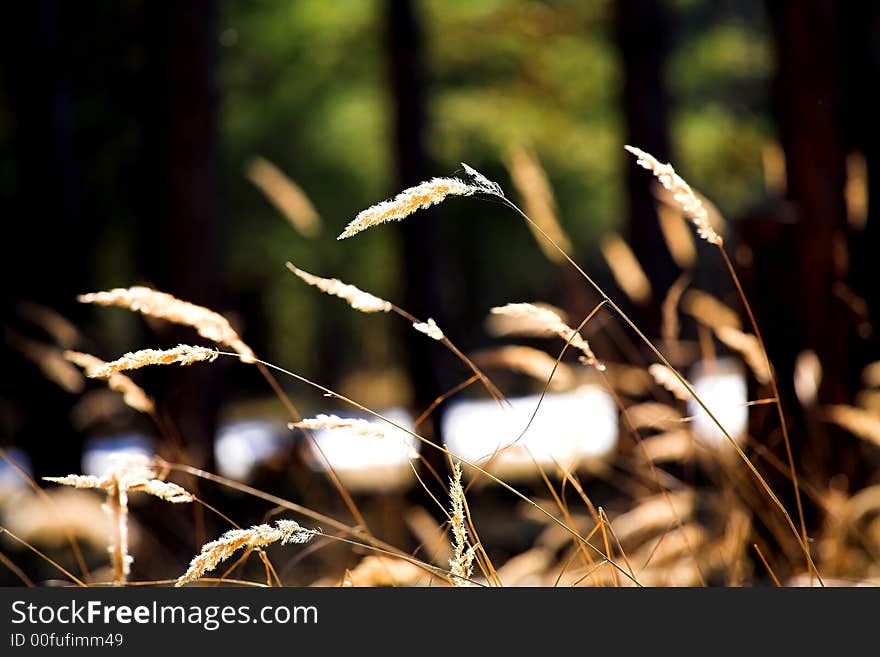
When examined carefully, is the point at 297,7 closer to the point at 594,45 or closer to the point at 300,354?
the point at 594,45

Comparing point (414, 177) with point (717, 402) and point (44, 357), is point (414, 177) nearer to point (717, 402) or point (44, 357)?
point (44, 357)

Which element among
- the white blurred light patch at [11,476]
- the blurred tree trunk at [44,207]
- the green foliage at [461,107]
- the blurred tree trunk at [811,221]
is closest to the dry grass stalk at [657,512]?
the blurred tree trunk at [811,221]

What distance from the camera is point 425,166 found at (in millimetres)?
7172

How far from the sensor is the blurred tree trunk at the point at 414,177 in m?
7.07

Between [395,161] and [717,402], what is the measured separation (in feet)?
13.2

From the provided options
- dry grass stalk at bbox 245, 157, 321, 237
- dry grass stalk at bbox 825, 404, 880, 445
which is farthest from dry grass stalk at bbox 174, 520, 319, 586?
dry grass stalk at bbox 245, 157, 321, 237

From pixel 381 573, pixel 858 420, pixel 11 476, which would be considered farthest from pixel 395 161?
pixel 381 573

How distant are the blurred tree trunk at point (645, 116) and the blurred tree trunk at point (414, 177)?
136 cm

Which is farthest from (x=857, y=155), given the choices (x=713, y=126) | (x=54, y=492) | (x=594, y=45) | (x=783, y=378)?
(x=713, y=126)

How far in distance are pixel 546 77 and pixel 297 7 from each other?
2.72m

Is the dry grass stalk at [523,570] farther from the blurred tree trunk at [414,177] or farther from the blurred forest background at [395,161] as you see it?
the blurred tree trunk at [414,177]

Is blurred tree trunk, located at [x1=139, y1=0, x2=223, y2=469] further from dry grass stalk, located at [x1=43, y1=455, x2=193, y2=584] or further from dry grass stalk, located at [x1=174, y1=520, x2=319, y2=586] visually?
dry grass stalk, located at [x1=174, y1=520, x2=319, y2=586]

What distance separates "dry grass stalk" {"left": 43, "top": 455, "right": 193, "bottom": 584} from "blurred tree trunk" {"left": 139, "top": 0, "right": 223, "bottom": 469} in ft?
10.2

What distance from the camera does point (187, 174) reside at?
16.7ft
